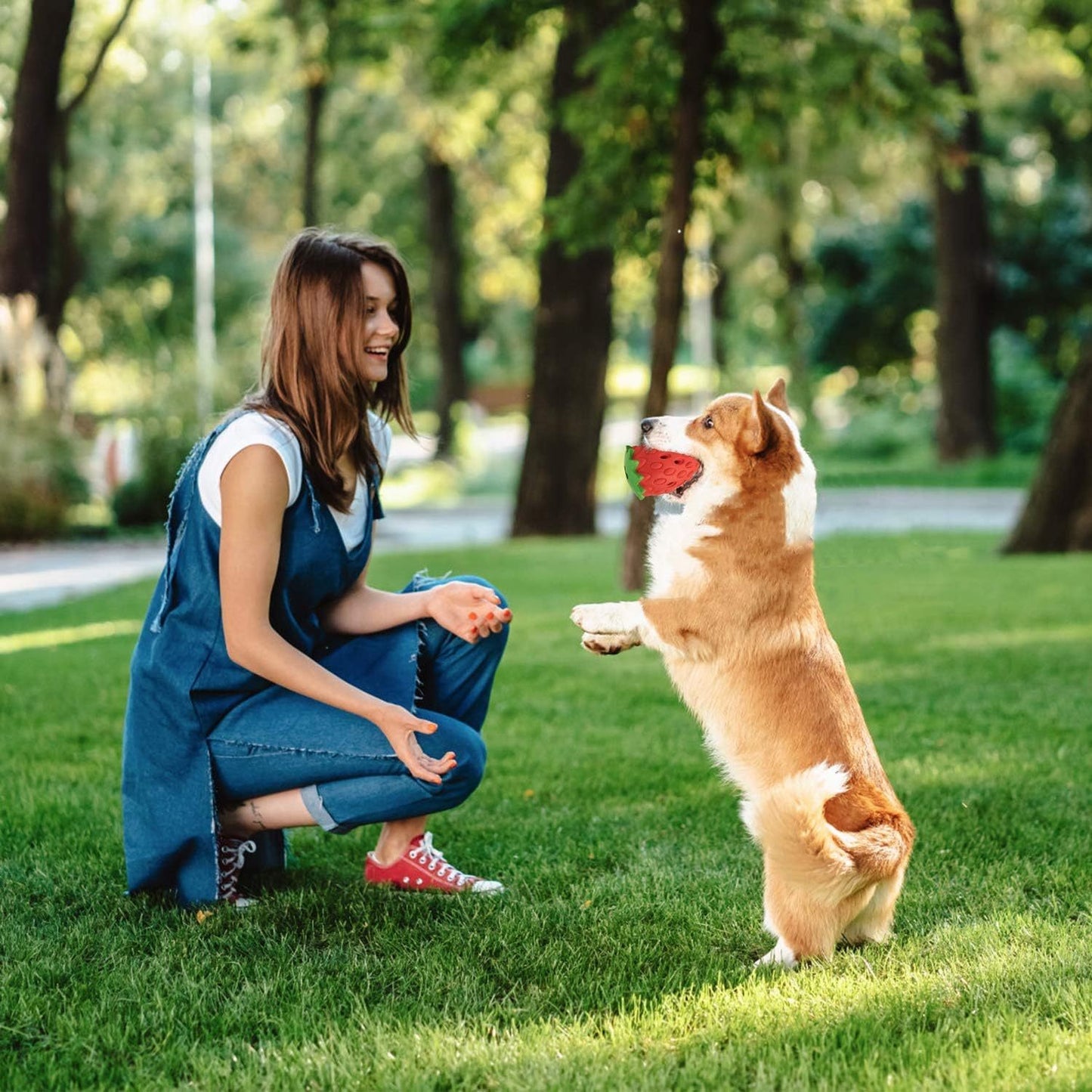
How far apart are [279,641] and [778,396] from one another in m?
1.56

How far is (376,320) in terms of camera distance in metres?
3.68

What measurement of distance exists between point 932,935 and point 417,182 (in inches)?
1153

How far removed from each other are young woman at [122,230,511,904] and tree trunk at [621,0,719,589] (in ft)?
19.2

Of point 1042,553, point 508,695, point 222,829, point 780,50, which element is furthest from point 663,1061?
point 1042,553

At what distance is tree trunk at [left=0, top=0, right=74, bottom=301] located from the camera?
57.8 ft

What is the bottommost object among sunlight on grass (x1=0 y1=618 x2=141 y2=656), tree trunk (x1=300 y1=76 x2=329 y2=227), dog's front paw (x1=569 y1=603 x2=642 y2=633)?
sunlight on grass (x1=0 y1=618 x2=141 y2=656)

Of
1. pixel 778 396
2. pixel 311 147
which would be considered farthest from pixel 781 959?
pixel 311 147

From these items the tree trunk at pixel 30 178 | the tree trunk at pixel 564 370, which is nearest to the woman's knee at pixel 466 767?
the tree trunk at pixel 564 370

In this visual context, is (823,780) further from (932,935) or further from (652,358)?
(652,358)

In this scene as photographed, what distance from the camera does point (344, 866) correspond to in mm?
4227

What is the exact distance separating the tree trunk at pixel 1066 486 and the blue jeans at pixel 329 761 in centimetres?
905

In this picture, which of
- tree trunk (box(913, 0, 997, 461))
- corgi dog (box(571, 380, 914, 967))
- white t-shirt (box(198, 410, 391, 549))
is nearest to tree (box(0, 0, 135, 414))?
Answer: tree trunk (box(913, 0, 997, 461))

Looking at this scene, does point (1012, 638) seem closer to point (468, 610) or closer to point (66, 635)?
point (468, 610)

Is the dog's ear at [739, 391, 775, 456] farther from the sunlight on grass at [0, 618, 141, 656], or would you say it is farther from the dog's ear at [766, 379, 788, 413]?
the sunlight on grass at [0, 618, 141, 656]
